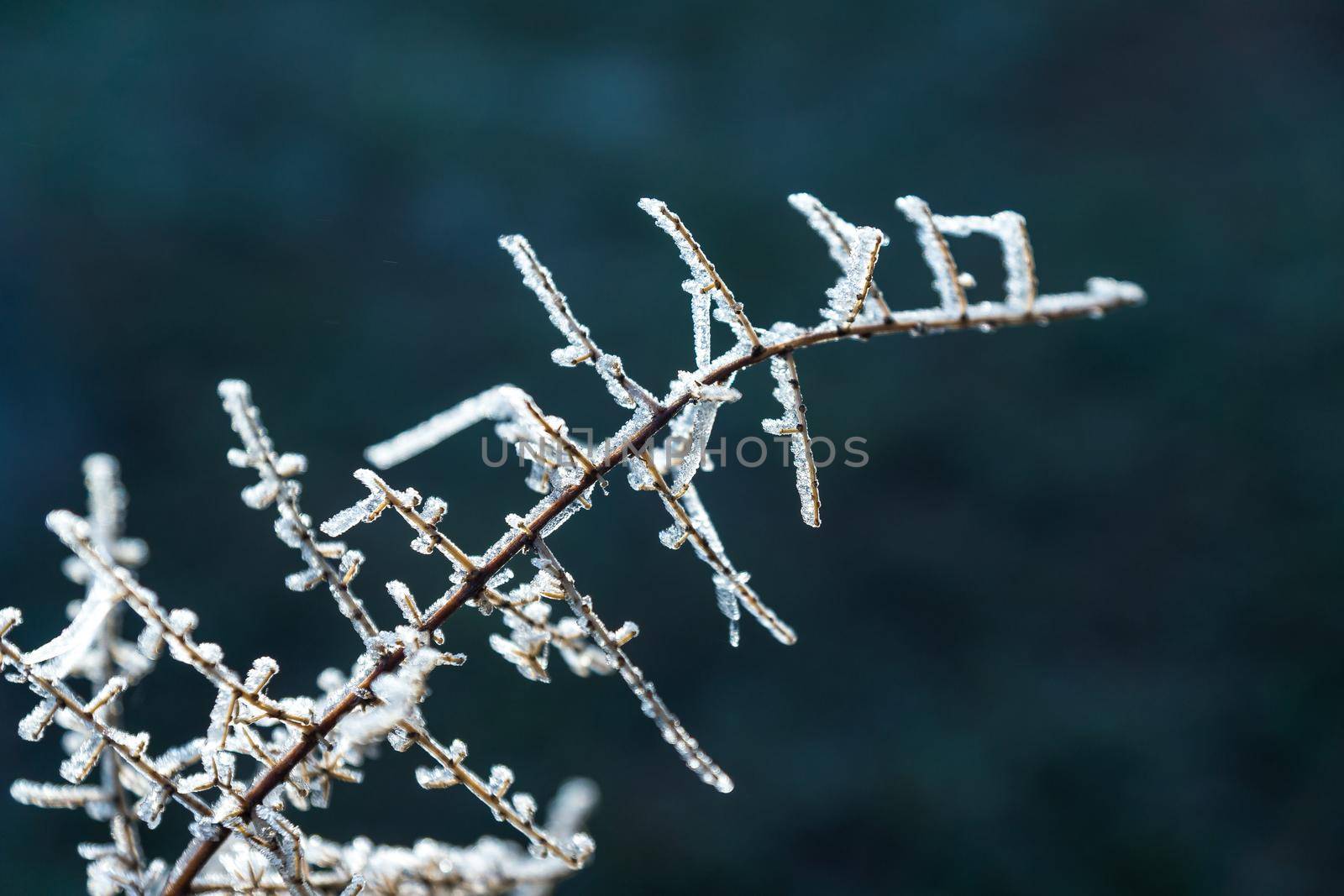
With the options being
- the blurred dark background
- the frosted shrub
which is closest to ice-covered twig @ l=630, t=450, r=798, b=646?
the frosted shrub

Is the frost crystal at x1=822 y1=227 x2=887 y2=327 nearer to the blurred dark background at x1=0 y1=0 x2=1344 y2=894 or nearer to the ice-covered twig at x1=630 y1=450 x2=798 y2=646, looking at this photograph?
the ice-covered twig at x1=630 y1=450 x2=798 y2=646

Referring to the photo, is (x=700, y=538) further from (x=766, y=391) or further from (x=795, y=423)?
(x=766, y=391)

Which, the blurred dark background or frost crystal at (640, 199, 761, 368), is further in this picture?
the blurred dark background

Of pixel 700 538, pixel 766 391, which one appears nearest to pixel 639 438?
pixel 700 538

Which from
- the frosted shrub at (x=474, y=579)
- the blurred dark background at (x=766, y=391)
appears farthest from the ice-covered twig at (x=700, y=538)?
the blurred dark background at (x=766, y=391)

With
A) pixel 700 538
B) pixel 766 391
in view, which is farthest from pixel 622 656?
pixel 766 391

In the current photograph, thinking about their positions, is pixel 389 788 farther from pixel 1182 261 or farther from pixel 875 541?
pixel 1182 261

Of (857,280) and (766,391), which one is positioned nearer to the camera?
(857,280)

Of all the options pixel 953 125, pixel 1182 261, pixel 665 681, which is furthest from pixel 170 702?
pixel 1182 261
